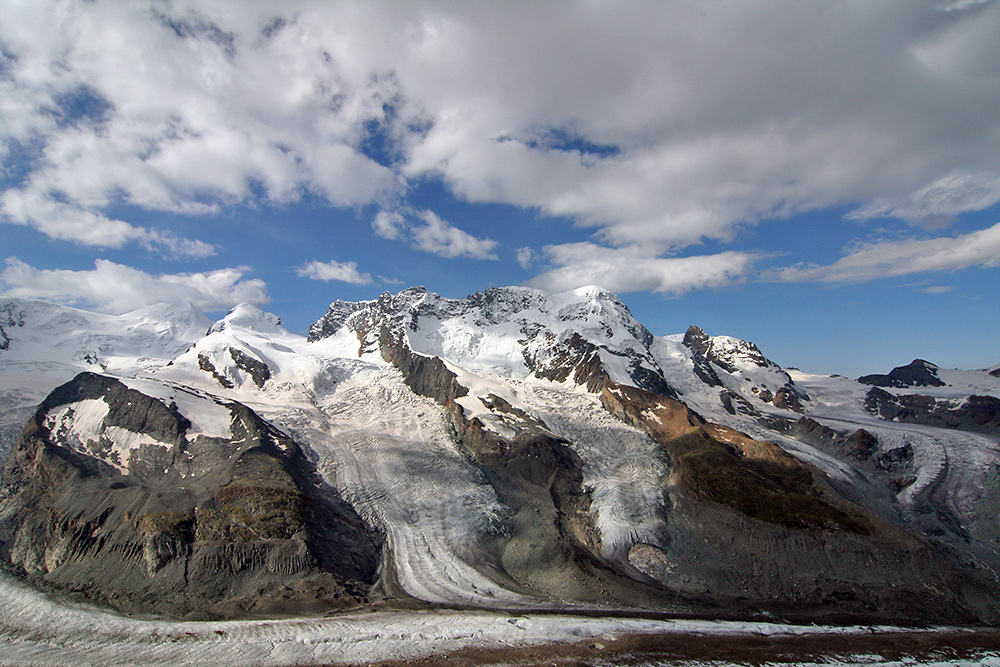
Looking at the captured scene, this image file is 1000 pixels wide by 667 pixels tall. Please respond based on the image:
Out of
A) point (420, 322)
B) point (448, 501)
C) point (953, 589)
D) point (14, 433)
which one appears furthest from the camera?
point (420, 322)

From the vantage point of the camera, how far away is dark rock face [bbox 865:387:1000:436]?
125000mm

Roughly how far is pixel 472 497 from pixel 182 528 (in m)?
37.3

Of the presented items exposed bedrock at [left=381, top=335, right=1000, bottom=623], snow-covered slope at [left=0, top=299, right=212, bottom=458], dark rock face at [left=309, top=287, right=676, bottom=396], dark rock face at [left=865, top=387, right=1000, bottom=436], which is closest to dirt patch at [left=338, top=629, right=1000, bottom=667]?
exposed bedrock at [left=381, top=335, right=1000, bottom=623]

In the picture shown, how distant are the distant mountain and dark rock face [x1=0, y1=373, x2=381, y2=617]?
0.85 feet

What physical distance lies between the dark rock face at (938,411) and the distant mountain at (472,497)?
0.83 metres

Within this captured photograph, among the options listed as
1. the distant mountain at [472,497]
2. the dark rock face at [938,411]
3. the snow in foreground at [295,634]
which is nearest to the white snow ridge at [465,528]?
the snow in foreground at [295,634]

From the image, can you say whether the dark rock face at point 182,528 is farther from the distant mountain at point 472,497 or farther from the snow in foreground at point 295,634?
the snow in foreground at point 295,634

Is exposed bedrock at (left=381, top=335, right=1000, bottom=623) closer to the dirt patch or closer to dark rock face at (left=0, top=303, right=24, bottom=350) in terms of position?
the dirt patch

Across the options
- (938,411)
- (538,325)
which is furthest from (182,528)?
(938,411)

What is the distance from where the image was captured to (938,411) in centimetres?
13900

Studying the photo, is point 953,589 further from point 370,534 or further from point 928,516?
point 370,534

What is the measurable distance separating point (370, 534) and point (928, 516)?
86.6 m

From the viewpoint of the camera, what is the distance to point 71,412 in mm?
77062

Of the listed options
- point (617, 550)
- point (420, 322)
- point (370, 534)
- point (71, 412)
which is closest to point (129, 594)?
point (370, 534)
